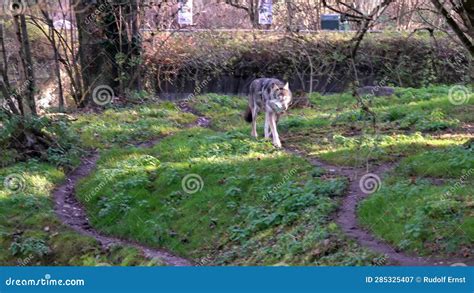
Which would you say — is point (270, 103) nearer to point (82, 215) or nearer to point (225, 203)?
point (225, 203)

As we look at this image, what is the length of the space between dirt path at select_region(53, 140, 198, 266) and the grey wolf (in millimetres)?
4359

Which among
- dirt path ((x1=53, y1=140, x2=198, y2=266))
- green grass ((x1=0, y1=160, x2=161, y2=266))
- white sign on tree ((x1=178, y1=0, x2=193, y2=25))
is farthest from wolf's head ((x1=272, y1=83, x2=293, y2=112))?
white sign on tree ((x1=178, y1=0, x2=193, y2=25))

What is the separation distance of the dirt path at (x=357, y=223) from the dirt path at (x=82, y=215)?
2.73m

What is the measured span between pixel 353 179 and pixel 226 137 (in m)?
4.89

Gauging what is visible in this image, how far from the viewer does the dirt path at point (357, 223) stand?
9.45 meters

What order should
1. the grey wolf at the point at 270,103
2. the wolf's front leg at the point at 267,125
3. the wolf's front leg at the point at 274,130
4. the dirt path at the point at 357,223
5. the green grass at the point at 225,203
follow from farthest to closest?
the wolf's front leg at the point at 267,125, the grey wolf at the point at 270,103, the wolf's front leg at the point at 274,130, the green grass at the point at 225,203, the dirt path at the point at 357,223

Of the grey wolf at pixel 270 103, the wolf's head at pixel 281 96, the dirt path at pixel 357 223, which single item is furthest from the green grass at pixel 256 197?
the wolf's head at pixel 281 96

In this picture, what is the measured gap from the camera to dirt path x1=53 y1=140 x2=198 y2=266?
1223cm

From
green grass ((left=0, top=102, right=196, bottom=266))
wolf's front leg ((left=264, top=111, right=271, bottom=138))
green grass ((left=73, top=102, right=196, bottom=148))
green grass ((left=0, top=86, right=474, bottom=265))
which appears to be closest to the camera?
green grass ((left=0, top=86, right=474, bottom=265))

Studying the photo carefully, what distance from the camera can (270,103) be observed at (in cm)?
1780

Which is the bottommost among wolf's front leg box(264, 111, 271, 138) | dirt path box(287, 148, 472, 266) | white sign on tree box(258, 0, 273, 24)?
dirt path box(287, 148, 472, 266)

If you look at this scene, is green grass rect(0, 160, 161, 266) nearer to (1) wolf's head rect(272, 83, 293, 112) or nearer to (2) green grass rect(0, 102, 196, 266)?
(2) green grass rect(0, 102, 196, 266)

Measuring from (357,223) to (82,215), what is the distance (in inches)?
246

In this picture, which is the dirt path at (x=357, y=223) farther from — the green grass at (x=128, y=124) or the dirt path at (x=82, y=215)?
the green grass at (x=128, y=124)
